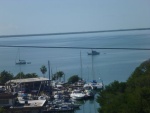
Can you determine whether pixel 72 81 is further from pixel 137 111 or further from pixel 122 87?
pixel 137 111

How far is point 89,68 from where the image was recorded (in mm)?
19234

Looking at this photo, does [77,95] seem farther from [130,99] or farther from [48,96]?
[130,99]

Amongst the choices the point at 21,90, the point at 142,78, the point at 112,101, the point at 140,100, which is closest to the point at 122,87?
the point at 142,78

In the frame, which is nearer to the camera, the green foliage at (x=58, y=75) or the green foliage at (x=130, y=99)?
the green foliage at (x=130, y=99)

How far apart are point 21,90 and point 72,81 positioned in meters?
2.77

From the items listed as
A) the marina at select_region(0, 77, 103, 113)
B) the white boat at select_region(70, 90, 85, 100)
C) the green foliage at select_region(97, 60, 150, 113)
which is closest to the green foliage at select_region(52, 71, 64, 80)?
the marina at select_region(0, 77, 103, 113)

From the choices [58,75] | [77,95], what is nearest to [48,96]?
[77,95]

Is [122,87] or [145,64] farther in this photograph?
[145,64]

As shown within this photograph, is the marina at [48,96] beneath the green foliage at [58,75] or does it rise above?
beneath

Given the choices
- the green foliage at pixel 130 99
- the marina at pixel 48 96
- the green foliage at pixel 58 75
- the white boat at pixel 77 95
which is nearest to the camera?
the green foliage at pixel 130 99

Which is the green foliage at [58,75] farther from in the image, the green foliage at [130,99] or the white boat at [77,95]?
the green foliage at [130,99]

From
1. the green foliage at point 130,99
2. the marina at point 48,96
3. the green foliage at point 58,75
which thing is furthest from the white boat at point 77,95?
the green foliage at point 130,99

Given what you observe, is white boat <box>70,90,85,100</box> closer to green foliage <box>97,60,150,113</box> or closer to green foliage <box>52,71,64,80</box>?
green foliage <box>52,71,64,80</box>

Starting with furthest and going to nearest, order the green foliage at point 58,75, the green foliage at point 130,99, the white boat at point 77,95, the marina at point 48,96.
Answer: the green foliage at point 58,75, the white boat at point 77,95, the marina at point 48,96, the green foliage at point 130,99
